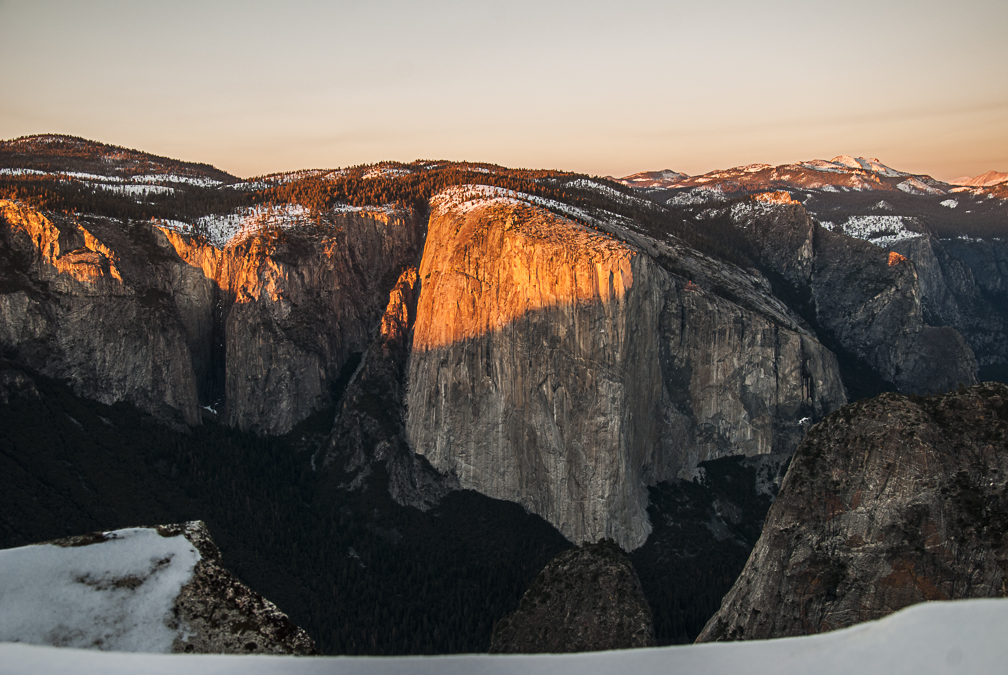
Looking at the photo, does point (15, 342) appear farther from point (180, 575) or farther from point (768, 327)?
point (768, 327)

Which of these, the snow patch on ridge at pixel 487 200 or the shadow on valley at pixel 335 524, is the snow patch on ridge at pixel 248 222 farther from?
the shadow on valley at pixel 335 524

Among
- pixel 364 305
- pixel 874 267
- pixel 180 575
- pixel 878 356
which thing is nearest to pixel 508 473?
pixel 364 305

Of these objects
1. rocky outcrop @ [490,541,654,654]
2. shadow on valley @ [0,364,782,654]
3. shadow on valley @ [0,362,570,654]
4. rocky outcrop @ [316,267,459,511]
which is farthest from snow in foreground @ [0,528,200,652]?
rocky outcrop @ [316,267,459,511]

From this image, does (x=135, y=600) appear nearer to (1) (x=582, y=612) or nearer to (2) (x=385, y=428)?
(1) (x=582, y=612)

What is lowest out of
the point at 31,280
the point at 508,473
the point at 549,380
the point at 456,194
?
the point at 508,473

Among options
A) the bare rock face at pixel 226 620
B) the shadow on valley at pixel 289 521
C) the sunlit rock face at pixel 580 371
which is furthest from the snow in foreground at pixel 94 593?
the sunlit rock face at pixel 580 371

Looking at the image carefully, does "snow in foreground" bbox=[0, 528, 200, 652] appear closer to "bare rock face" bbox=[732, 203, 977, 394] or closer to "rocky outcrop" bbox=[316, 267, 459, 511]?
"rocky outcrop" bbox=[316, 267, 459, 511]
